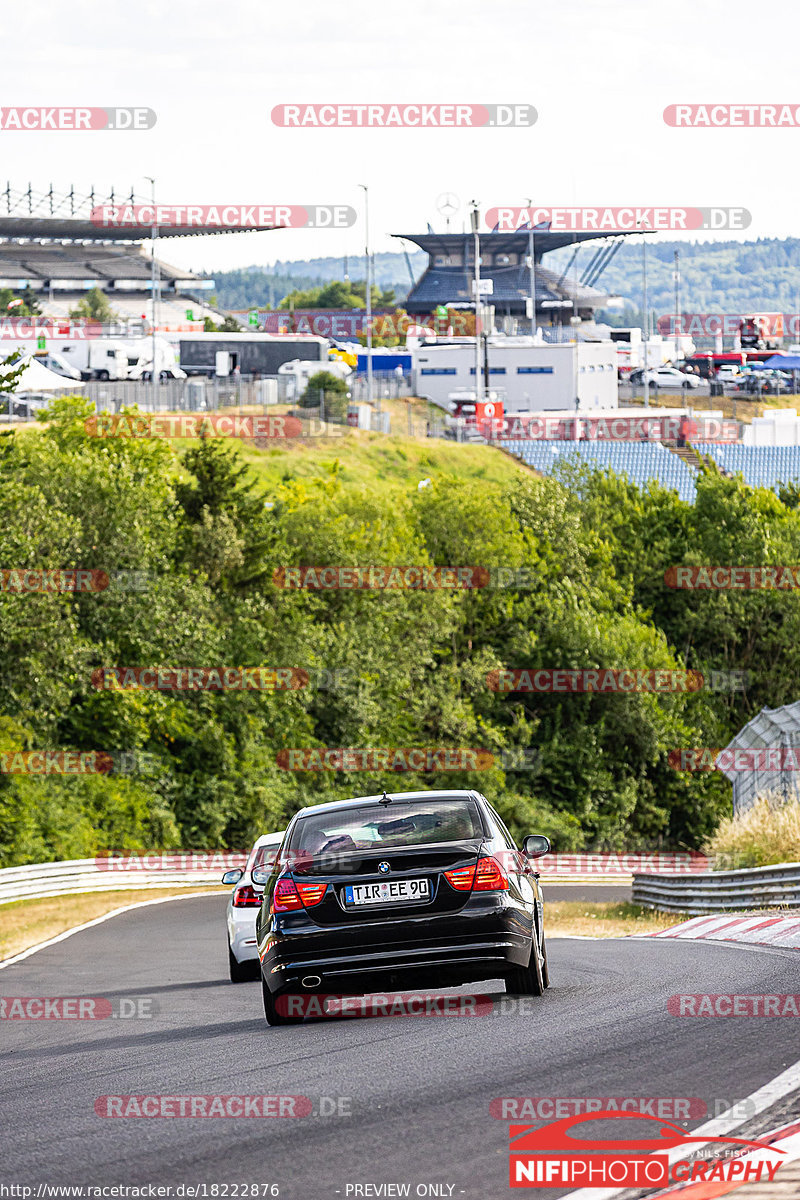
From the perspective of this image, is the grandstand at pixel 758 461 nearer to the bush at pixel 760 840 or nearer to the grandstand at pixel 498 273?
the bush at pixel 760 840

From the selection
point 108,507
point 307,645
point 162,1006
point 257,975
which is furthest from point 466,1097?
point 307,645

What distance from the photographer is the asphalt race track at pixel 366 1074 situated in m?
5.95

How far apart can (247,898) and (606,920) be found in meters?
10.3

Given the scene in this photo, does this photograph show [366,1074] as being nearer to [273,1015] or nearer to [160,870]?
[273,1015]

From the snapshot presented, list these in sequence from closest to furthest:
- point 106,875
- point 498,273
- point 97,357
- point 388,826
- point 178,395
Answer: point 388,826, point 106,875, point 178,395, point 97,357, point 498,273

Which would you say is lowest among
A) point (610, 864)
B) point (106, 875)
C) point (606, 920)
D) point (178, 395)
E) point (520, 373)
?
point (610, 864)

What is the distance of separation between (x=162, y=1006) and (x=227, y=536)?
36.5 metres

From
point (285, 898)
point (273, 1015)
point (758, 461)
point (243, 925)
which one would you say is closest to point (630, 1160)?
point (285, 898)

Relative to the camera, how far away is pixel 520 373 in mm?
104688

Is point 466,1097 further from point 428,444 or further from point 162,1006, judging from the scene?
point 428,444

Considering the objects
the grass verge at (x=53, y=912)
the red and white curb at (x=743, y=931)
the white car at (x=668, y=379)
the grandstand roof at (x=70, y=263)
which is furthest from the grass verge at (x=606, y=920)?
the grandstand roof at (x=70, y=263)

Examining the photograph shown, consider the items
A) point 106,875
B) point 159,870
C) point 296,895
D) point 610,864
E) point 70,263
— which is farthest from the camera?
point 70,263

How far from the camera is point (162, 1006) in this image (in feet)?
42.1

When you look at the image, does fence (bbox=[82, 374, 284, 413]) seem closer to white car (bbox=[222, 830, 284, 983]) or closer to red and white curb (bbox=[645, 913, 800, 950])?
red and white curb (bbox=[645, 913, 800, 950])
